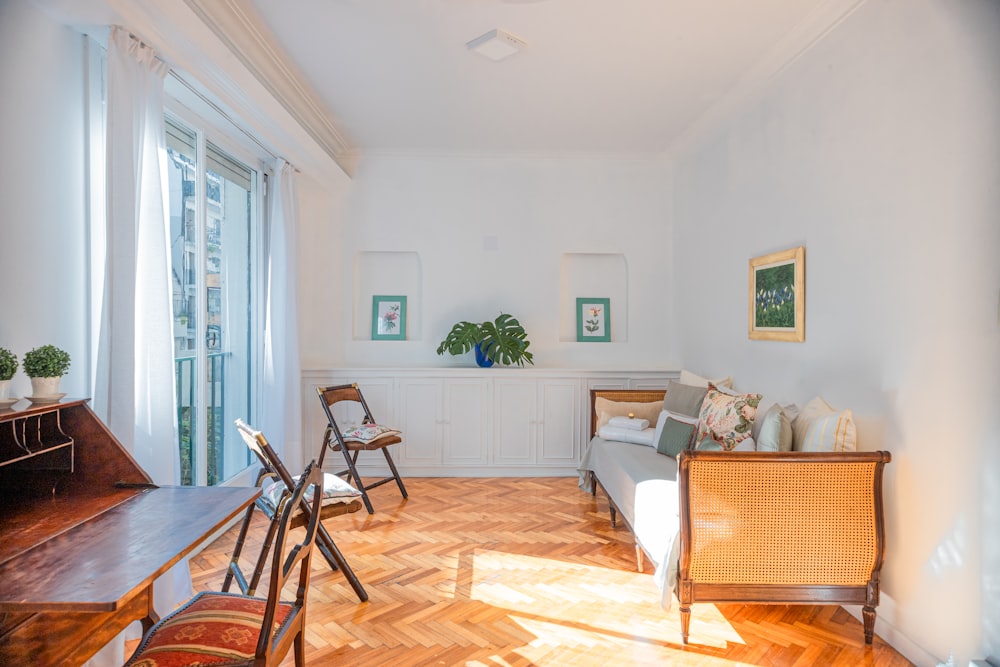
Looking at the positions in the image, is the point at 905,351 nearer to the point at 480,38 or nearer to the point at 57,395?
the point at 480,38

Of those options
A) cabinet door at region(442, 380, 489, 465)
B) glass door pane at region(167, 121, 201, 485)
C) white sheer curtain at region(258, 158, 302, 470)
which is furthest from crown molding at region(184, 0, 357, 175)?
cabinet door at region(442, 380, 489, 465)

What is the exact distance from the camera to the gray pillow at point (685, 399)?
4262mm

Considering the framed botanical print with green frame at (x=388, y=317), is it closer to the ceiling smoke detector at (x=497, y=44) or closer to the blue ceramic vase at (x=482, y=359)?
the blue ceramic vase at (x=482, y=359)

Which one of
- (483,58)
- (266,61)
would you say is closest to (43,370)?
(266,61)

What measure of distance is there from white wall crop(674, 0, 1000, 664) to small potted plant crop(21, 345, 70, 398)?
325cm

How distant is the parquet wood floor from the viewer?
2541 mm

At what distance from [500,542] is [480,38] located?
3018 mm

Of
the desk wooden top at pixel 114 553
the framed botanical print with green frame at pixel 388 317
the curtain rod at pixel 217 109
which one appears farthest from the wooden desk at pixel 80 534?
the framed botanical print with green frame at pixel 388 317

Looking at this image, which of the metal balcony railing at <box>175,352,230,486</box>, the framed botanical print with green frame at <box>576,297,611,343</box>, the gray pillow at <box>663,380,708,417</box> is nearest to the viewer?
the metal balcony railing at <box>175,352,230,486</box>

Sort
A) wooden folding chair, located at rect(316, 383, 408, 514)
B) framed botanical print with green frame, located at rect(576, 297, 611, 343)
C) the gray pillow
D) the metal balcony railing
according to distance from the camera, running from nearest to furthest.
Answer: the metal balcony railing < the gray pillow < wooden folding chair, located at rect(316, 383, 408, 514) < framed botanical print with green frame, located at rect(576, 297, 611, 343)

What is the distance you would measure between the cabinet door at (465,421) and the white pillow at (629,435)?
4.27 ft

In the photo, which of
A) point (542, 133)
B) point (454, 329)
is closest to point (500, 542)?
point (454, 329)

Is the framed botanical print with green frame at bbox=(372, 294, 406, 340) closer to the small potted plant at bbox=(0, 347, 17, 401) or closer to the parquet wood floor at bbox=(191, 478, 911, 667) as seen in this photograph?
the parquet wood floor at bbox=(191, 478, 911, 667)

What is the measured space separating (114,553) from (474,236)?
15.0ft
